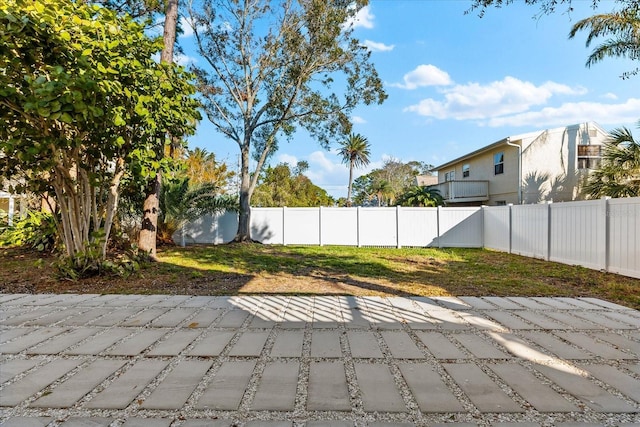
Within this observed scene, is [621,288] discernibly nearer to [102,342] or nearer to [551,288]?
[551,288]

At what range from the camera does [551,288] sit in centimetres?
510

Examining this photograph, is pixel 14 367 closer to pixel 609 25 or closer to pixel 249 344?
pixel 249 344

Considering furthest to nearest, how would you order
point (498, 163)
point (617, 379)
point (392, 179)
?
point (392, 179) → point (498, 163) → point (617, 379)

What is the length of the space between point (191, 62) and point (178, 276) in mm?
10048

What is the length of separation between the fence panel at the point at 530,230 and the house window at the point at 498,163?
6.12 m

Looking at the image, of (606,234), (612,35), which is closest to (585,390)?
(606,234)

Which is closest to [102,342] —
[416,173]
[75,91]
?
[75,91]

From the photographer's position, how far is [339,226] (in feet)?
39.6

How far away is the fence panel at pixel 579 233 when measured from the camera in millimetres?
6379

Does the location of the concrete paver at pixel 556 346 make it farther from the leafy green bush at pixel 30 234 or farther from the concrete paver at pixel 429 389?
the leafy green bush at pixel 30 234

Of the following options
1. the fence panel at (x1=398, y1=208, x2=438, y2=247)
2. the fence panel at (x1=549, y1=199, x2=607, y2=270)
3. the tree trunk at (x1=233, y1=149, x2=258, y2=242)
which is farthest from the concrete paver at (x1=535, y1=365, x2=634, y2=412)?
the tree trunk at (x1=233, y1=149, x2=258, y2=242)

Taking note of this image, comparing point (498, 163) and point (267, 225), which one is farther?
point (498, 163)

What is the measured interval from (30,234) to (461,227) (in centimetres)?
1261

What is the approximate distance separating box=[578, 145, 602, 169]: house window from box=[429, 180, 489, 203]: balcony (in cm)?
362
